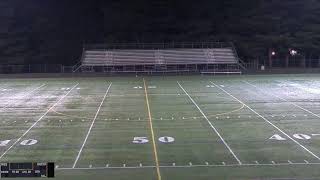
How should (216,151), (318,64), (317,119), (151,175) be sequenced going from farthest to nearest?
1. (318,64)
2. (317,119)
3. (216,151)
4. (151,175)

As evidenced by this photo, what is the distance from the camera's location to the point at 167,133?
2384cm

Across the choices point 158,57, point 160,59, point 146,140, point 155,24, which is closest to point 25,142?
point 146,140

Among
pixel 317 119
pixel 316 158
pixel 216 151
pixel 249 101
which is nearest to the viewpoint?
pixel 316 158

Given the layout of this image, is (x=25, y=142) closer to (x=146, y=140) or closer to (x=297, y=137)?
(x=146, y=140)

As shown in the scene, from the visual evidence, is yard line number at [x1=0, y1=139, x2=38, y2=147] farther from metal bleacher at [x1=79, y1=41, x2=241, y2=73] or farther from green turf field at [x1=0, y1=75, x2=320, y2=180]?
metal bleacher at [x1=79, y1=41, x2=241, y2=73]

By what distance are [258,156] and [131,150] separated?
436cm

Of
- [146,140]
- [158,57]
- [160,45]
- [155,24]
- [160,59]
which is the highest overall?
[155,24]

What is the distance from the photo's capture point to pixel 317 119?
90.0 feet

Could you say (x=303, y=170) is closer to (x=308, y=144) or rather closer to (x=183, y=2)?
(x=308, y=144)

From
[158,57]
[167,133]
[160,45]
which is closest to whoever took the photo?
[167,133]

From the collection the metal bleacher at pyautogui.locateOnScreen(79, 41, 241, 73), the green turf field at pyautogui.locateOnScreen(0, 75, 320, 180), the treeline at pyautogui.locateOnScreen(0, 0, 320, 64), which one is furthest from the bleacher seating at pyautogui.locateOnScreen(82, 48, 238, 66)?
the green turf field at pyautogui.locateOnScreen(0, 75, 320, 180)

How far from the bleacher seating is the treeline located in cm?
329

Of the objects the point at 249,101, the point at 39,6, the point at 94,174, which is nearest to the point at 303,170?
the point at 94,174

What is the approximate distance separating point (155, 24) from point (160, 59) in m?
10.4
